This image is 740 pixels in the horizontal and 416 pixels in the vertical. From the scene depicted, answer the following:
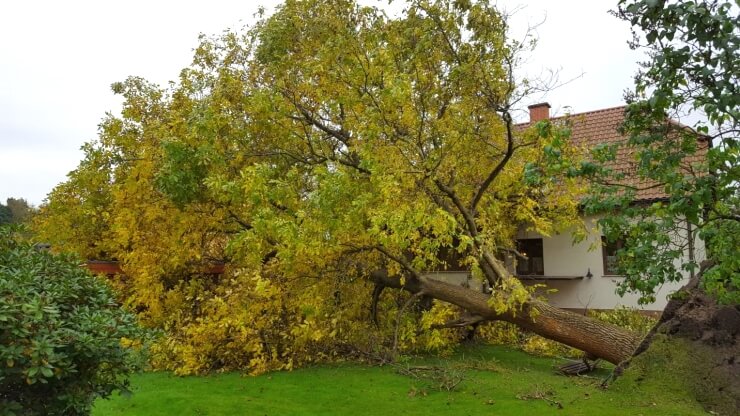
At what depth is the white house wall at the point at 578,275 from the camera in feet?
52.6

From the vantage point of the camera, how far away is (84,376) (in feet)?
13.6

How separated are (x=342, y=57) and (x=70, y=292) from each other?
6.88 meters

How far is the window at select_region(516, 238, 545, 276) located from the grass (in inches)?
279

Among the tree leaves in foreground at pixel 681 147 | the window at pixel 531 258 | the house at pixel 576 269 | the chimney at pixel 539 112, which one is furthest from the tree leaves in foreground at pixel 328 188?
the chimney at pixel 539 112

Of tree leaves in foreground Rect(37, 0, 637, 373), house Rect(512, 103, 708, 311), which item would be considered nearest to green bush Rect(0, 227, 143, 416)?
tree leaves in foreground Rect(37, 0, 637, 373)

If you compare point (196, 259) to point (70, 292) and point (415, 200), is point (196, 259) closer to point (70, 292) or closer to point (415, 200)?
point (415, 200)

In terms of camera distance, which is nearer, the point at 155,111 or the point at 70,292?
the point at 70,292

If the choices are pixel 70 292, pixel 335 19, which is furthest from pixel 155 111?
pixel 70 292

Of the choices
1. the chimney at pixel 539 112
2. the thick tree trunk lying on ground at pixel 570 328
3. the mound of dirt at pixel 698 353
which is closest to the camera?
the mound of dirt at pixel 698 353

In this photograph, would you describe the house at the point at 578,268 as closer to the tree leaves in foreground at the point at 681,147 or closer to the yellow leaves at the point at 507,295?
the yellow leaves at the point at 507,295

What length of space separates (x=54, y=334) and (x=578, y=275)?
598 inches

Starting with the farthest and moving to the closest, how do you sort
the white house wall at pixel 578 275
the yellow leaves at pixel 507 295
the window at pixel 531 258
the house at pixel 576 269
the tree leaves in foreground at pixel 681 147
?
the window at pixel 531 258 → the white house wall at pixel 578 275 → the house at pixel 576 269 → the yellow leaves at pixel 507 295 → the tree leaves in foreground at pixel 681 147

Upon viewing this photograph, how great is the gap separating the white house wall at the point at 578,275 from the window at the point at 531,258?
317 mm

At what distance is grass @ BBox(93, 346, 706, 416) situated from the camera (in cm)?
741
